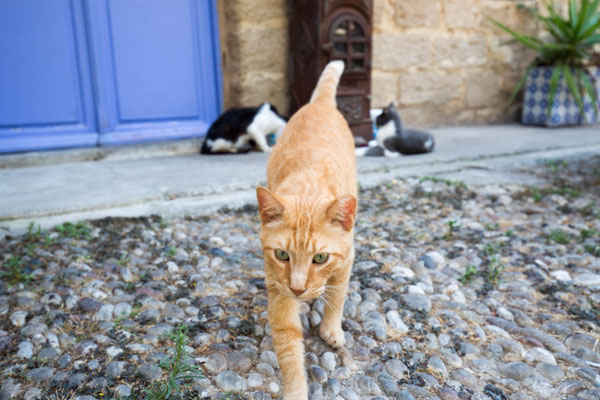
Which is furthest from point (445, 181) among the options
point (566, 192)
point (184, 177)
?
point (184, 177)

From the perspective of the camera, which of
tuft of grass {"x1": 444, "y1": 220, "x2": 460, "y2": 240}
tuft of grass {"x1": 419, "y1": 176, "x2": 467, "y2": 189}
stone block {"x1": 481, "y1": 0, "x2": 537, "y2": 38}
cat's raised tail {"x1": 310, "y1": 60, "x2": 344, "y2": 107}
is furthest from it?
stone block {"x1": 481, "y1": 0, "x2": 537, "y2": 38}

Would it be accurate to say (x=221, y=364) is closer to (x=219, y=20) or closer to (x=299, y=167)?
(x=299, y=167)

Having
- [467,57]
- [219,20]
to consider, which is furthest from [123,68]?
[467,57]

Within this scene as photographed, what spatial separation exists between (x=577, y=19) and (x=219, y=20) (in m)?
4.67

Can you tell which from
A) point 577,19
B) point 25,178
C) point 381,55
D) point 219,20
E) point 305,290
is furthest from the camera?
point 577,19

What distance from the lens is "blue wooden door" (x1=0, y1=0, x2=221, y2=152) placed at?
401cm

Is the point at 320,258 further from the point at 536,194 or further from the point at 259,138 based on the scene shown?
the point at 259,138

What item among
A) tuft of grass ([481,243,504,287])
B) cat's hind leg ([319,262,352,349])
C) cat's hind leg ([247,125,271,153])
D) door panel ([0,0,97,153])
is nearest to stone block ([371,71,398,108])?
cat's hind leg ([247,125,271,153])

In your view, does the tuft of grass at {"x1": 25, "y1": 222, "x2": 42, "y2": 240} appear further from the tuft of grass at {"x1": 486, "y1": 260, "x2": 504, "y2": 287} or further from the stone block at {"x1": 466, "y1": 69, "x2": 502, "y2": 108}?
the stone block at {"x1": 466, "y1": 69, "x2": 502, "y2": 108}

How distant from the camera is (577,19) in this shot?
5.92m

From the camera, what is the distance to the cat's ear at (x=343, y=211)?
4.57 ft


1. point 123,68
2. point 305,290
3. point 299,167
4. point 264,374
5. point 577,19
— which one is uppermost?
point 577,19

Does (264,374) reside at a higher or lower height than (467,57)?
lower

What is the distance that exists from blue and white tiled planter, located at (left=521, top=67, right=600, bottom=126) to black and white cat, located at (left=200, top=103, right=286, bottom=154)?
156 inches
